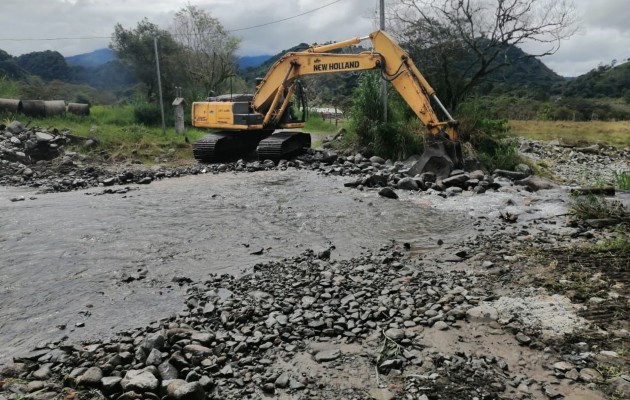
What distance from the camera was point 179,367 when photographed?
3322 millimetres

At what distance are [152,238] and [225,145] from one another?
754cm

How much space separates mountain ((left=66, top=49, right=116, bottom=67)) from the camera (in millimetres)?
27359

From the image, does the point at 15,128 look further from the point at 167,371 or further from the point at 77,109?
the point at 167,371

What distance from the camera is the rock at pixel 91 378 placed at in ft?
10.4

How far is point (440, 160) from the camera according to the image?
33.1 ft

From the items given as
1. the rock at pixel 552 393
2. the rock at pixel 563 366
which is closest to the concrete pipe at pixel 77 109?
the rock at pixel 563 366

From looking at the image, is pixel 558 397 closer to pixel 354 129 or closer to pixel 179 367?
pixel 179 367

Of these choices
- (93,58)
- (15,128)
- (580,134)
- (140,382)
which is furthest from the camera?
(93,58)

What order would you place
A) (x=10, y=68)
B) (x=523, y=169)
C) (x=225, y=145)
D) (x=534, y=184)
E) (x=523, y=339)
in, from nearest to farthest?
(x=523, y=339), (x=534, y=184), (x=523, y=169), (x=225, y=145), (x=10, y=68)

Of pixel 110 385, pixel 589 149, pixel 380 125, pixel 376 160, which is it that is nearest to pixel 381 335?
pixel 110 385

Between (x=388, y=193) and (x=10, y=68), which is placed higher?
(x=10, y=68)

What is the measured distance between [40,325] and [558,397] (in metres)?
3.99

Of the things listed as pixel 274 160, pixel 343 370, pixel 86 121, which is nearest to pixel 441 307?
pixel 343 370

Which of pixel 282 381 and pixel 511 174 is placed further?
pixel 511 174
